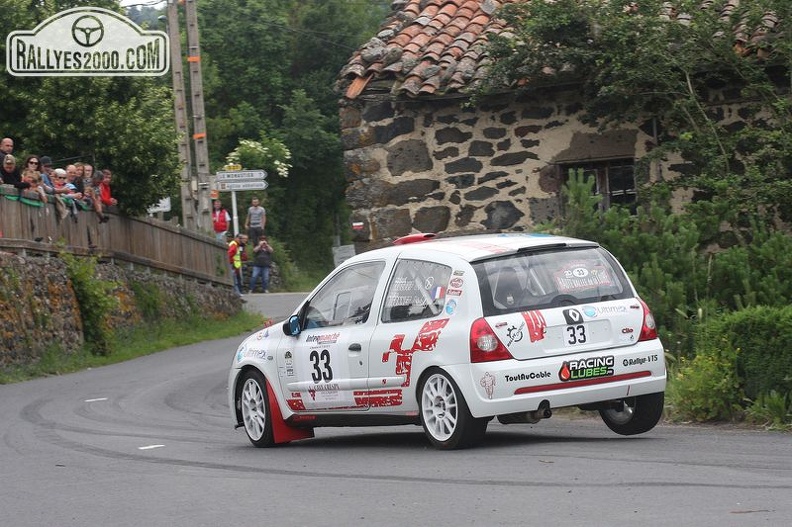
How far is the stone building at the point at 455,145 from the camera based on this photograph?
17953 mm

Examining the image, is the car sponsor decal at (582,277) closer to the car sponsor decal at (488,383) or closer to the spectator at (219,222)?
the car sponsor decal at (488,383)

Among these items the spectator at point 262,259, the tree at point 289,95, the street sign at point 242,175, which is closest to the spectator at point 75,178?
the street sign at point 242,175

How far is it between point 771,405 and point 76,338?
56.3ft

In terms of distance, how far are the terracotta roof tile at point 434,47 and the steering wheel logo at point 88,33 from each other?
10657 mm

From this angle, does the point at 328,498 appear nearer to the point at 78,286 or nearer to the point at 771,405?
the point at 771,405

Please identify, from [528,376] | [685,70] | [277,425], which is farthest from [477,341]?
[685,70]

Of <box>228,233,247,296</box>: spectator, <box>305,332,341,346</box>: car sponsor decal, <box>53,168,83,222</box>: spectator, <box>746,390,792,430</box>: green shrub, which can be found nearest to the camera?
<box>746,390,792,430</box>: green shrub

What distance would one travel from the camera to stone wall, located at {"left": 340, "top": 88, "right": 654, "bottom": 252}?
18016 millimetres

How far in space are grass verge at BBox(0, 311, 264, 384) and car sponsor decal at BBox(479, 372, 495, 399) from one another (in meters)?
13.4

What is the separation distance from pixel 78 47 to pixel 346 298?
19.5 m

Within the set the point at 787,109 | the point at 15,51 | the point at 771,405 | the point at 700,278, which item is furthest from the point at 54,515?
the point at 15,51

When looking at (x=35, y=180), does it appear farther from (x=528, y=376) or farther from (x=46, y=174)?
(x=528, y=376)

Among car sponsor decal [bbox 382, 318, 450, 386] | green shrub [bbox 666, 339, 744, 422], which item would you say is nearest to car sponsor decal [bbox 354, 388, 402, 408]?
car sponsor decal [bbox 382, 318, 450, 386]

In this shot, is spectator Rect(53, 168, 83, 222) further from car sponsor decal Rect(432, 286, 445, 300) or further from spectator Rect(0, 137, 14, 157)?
car sponsor decal Rect(432, 286, 445, 300)
